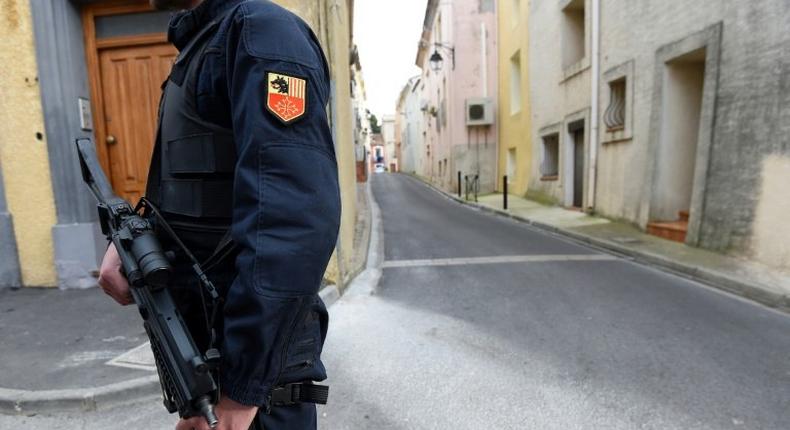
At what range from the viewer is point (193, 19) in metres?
1.31

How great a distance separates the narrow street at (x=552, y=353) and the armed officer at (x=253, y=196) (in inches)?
64.0

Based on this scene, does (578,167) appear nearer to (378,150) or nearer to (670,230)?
(670,230)

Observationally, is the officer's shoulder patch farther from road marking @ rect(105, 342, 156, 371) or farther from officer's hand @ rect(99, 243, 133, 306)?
road marking @ rect(105, 342, 156, 371)

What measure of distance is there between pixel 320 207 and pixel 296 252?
119mm

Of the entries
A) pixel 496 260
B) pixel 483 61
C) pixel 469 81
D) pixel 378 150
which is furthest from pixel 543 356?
pixel 378 150

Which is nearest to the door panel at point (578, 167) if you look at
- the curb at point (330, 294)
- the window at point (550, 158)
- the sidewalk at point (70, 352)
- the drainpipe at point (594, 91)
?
the drainpipe at point (594, 91)

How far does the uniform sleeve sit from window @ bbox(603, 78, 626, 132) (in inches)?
389

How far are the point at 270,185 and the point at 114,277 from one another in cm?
59

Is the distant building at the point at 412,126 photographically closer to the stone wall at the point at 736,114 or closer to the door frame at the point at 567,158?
the door frame at the point at 567,158

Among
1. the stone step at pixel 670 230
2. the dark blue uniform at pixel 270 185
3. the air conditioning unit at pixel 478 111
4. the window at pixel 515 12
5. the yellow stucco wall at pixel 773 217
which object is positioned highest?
the window at pixel 515 12

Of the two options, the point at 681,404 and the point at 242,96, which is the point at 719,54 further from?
the point at 242,96

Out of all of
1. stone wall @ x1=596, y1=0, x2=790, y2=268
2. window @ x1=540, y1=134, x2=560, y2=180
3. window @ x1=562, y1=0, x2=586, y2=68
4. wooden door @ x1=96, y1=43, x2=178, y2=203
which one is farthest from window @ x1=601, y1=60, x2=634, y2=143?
wooden door @ x1=96, y1=43, x2=178, y2=203

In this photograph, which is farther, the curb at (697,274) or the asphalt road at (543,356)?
the curb at (697,274)

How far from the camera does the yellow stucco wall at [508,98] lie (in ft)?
50.2
